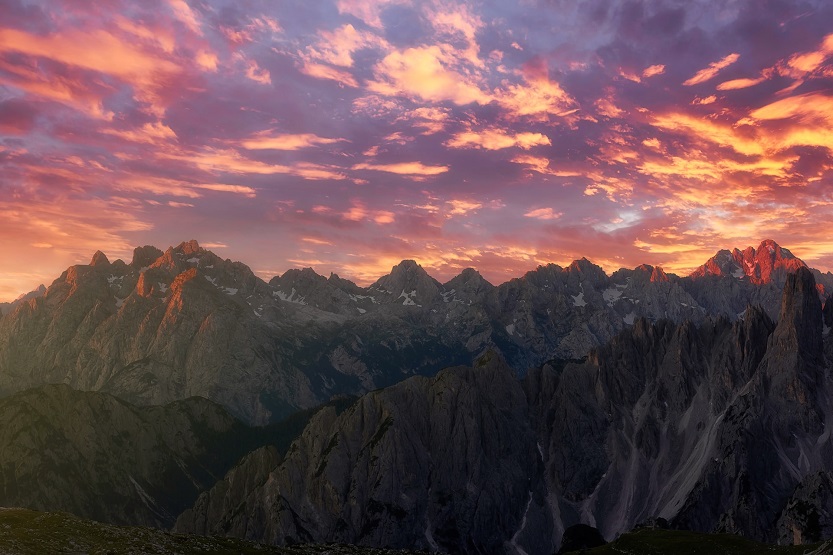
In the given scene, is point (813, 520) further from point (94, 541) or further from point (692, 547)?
point (94, 541)

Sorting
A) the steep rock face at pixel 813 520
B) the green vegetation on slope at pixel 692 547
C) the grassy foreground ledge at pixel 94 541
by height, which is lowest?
the steep rock face at pixel 813 520

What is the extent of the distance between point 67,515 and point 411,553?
53.4 m

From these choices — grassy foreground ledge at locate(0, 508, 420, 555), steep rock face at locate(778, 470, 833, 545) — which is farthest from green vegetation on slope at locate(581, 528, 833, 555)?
steep rock face at locate(778, 470, 833, 545)

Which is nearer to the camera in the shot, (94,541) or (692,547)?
(94,541)

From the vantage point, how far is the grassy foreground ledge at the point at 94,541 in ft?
268

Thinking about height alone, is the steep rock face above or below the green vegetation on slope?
below

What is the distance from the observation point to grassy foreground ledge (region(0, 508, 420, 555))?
81562 mm

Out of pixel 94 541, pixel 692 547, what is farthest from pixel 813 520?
pixel 94 541

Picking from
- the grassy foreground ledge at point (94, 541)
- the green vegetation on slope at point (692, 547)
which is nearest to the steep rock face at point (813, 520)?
the green vegetation on slope at point (692, 547)

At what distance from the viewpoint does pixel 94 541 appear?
8850 centimetres

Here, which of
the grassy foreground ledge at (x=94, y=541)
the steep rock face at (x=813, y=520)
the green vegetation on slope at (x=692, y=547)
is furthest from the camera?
the steep rock face at (x=813, y=520)

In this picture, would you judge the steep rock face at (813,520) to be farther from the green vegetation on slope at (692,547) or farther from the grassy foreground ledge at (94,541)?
the grassy foreground ledge at (94,541)

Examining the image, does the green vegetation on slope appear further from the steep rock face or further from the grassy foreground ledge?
the steep rock face

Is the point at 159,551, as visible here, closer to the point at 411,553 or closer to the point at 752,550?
the point at 411,553
